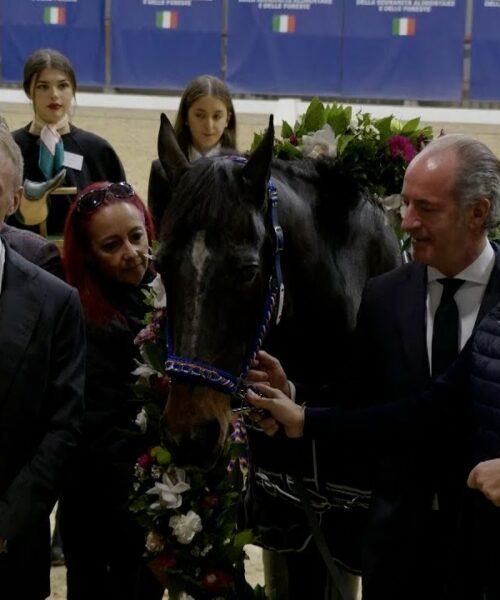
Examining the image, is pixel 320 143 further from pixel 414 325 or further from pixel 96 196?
pixel 414 325

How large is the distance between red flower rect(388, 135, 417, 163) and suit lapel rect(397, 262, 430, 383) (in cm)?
86

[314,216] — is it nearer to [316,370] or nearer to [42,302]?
[316,370]

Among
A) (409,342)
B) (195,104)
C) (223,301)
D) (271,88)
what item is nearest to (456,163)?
(409,342)

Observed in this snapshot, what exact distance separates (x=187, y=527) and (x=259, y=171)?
3.14ft

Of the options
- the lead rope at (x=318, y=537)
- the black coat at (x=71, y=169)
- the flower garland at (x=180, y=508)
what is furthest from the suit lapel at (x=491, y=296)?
the black coat at (x=71, y=169)

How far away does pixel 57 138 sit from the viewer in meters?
4.51

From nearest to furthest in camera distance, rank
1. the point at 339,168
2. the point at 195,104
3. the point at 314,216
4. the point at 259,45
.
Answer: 1. the point at 314,216
2. the point at 339,168
3. the point at 195,104
4. the point at 259,45

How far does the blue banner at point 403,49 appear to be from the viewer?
7176mm

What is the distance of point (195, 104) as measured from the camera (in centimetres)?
436

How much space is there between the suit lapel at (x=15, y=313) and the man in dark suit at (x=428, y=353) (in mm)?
539

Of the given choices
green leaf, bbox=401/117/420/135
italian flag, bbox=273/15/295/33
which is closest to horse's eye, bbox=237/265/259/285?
green leaf, bbox=401/117/420/135

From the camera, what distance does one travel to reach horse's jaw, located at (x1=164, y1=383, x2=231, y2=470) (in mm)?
2248

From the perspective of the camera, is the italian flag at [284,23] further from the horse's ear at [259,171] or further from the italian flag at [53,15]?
the horse's ear at [259,171]

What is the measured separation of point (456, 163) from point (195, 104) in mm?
2263
